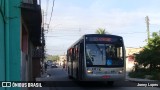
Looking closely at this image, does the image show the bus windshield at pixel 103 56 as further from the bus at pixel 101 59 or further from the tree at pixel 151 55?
the tree at pixel 151 55

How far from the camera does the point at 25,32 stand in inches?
690

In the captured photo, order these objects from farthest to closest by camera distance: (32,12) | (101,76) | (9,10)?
1. (101,76)
2. (32,12)
3. (9,10)

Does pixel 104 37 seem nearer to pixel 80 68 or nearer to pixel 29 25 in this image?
pixel 80 68

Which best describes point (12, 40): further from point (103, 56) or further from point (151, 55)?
point (151, 55)

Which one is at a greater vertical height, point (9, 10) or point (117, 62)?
point (9, 10)

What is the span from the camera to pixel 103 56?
2258cm

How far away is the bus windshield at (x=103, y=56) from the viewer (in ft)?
74.0

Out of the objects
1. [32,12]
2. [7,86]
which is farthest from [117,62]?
[7,86]

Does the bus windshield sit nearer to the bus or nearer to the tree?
the bus

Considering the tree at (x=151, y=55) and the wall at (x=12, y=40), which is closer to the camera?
the wall at (x=12, y=40)

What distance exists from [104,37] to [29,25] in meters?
7.12

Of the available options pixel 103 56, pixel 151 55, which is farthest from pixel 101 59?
pixel 151 55

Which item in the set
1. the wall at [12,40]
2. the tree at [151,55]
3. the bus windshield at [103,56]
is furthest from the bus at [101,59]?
the tree at [151,55]

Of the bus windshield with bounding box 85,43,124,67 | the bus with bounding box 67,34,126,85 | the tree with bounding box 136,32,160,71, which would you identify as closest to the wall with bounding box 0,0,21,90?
the bus with bounding box 67,34,126,85
